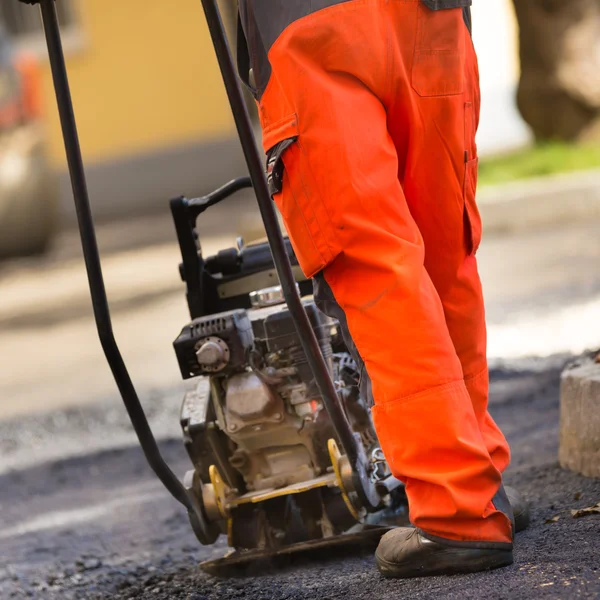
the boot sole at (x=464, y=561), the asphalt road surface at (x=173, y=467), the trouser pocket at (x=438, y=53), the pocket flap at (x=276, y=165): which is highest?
the trouser pocket at (x=438, y=53)

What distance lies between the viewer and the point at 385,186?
7.96ft

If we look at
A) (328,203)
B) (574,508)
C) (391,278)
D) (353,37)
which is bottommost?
(574,508)

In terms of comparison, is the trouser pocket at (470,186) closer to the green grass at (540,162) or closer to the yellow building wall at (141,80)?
the green grass at (540,162)

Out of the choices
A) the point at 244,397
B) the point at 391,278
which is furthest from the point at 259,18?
the point at 244,397

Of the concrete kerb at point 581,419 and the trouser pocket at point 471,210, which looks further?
the concrete kerb at point 581,419

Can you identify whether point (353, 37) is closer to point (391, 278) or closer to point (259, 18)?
point (259, 18)

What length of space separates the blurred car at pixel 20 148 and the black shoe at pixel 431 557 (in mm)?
9051

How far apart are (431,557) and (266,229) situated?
0.84 meters

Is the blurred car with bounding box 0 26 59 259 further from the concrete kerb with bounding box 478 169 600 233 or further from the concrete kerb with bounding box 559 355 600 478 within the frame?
the concrete kerb with bounding box 559 355 600 478

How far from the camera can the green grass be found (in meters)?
9.91

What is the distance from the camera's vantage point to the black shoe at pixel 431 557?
2463mm

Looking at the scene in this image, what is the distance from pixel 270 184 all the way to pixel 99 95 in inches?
531

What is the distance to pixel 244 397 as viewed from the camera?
297 centimetres

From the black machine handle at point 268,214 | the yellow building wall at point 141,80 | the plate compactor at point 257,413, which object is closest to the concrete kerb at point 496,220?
the plate compactor at point 257,413
